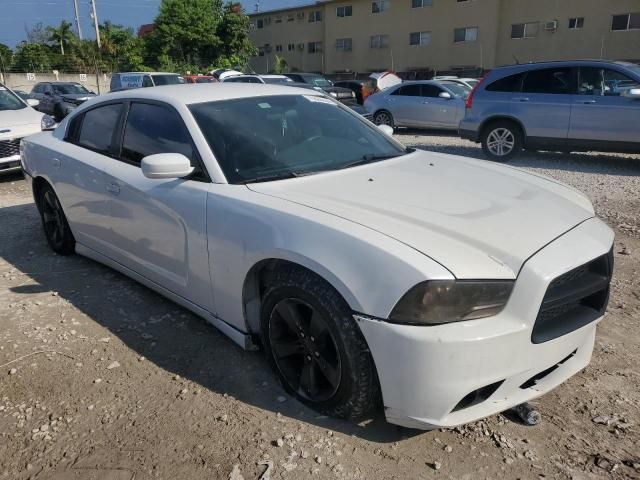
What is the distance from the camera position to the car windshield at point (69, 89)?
67.7ft

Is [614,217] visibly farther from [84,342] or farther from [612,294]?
[84,342]

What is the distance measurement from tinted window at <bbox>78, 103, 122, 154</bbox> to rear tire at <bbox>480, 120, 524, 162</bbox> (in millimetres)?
7528

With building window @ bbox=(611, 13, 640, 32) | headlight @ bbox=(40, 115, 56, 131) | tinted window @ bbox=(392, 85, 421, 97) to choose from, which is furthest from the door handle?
building window @ bbox=(611, 13, 640, 32)

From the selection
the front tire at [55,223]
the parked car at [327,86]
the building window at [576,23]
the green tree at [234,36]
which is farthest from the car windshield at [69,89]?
the building window at [576,23]

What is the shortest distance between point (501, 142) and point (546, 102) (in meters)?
1.02

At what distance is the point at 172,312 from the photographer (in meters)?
3.81

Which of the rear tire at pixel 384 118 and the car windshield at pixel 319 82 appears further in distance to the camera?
the car windshield at pixel 319 82

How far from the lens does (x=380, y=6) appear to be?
124 feet

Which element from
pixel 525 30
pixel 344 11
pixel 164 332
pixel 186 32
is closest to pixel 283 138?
pixel 164 332

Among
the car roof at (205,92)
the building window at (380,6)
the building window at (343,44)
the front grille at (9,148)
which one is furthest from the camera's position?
the building window at (343,44)

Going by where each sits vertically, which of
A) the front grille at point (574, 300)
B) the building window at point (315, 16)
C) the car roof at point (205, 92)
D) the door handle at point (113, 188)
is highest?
the building window at point (315, 16)

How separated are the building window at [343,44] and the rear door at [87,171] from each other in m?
39.0

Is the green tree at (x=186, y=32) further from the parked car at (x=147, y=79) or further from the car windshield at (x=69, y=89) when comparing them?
the parked car at (x=147, y=79)

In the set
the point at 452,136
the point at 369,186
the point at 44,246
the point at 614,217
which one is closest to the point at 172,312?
the point at 369,186
